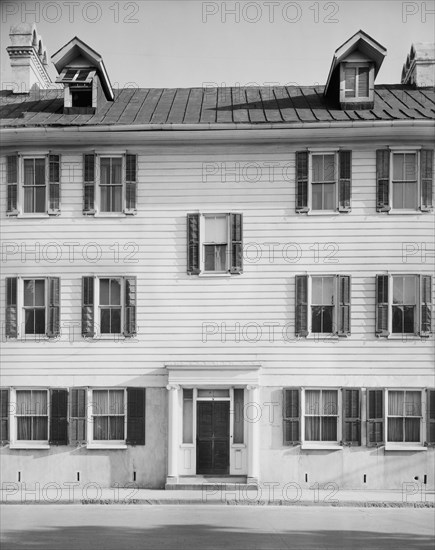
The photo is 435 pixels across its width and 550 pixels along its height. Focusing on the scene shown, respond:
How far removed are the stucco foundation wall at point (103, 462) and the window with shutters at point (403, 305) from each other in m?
2.34

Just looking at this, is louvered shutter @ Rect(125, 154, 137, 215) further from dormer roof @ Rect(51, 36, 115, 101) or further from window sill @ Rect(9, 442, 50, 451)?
window sill @ Rect(9, 442, 50, 451)

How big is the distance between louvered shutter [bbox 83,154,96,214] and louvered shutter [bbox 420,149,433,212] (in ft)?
10.2

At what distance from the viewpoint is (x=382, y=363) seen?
722 centimetres

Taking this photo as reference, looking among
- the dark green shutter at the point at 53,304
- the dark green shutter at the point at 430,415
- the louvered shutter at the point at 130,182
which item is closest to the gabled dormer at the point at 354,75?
the louvered shutter at the point at 130,182

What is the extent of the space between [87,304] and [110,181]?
122 centimetres

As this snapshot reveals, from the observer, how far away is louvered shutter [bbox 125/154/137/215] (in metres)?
7.11

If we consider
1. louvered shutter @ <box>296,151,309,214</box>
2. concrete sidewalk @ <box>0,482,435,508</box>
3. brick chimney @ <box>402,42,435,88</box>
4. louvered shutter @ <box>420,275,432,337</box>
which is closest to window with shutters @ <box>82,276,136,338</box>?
concrete sidewalk @ <box>0,482,435,508</box>

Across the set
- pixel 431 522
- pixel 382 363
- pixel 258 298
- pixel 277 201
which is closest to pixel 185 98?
pixel 277 201

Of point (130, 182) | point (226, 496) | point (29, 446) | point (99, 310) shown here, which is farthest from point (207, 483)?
point (130, 182)

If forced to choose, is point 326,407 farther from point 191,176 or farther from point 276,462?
point 191,176

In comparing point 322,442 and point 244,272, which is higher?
point 244,272

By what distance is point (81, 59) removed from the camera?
7.39 metres

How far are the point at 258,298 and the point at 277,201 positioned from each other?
0.96 metres

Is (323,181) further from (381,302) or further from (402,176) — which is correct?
(381,302)
